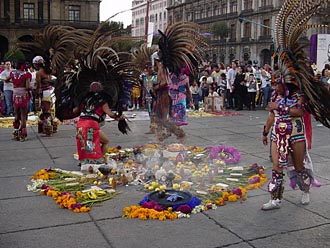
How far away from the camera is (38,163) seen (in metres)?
7.52

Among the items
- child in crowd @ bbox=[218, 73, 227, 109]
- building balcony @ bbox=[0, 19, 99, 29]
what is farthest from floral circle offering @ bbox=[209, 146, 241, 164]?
building balcony @ bbox=[0, 19, 99, 29]

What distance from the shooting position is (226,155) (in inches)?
307

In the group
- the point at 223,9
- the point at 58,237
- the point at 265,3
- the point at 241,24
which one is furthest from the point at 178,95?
the point at 223,9

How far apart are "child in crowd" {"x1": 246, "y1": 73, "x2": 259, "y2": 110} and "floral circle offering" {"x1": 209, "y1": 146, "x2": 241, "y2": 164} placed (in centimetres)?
901

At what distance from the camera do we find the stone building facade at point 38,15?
52.9 metres

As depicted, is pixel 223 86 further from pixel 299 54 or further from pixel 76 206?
pixel 76 206

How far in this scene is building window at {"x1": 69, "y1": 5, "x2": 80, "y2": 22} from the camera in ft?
186

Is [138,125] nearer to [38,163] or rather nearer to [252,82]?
[38,163]

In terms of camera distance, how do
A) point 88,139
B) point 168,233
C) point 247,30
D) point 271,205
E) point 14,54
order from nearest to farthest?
1. point 168,233
2. point 271,205
3. point 88,139
4. point 14,54
5. point 247,30

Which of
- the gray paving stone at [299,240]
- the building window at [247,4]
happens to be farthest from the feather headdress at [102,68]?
the building window at [247,4]

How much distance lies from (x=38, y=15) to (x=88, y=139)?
52470 millimetres

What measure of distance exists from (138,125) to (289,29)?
24.9 feet

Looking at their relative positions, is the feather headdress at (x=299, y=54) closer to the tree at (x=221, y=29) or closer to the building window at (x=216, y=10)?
the tree at (x=221, y=29)

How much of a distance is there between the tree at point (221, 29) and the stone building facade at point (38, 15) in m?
21.3
